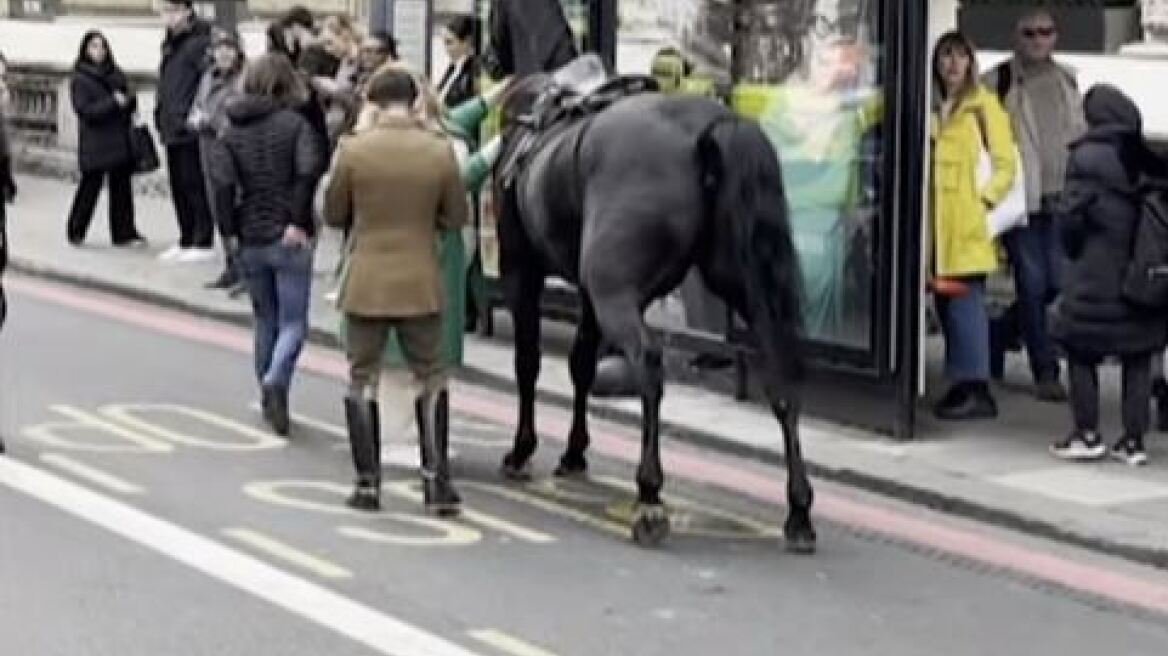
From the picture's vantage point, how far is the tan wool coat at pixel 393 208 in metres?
10.2

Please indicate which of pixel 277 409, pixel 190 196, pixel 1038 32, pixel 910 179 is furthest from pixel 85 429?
pixel 190 196

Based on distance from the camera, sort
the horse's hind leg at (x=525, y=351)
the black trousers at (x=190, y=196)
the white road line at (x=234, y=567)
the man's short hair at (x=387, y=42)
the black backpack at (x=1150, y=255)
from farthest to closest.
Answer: the black trousers at (x=190, y=196)
the man's short hair at (x=387, y=42)
the black backpack at (x=1150, y=255)
the horse's hind leg at (x=525, y=351)
the white road line at (x=234, y=567)

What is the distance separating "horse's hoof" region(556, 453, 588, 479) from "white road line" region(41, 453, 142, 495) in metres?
1.83

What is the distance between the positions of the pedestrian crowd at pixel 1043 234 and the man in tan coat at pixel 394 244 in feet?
9.39

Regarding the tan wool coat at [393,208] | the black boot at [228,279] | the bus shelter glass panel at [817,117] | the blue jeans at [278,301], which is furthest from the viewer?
the black boot at [228,279]

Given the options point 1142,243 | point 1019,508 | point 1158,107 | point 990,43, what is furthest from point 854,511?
point 990,43

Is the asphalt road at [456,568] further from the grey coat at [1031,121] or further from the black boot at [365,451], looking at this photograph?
the grey coat at [1031,121]

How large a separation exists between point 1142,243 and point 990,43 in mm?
6655

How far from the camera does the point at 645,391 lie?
9.77 meters

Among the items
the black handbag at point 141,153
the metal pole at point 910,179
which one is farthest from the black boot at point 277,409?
the black handbag at point 141,153

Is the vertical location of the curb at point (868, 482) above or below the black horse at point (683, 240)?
below

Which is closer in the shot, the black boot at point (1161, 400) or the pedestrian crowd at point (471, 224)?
the pedestrian crowd at point (471, 224)

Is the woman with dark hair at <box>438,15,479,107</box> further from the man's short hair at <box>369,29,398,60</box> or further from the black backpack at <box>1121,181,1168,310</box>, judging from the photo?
the black backpack at <box>1121,181,1168,310</box>

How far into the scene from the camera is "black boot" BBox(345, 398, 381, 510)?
10352 mm
